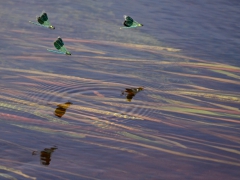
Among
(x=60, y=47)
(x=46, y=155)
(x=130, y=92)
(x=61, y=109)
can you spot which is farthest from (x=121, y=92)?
(x=46, y=155)

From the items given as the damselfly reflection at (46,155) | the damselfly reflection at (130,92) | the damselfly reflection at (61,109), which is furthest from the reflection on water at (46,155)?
the damselfly reflection at (130,92)

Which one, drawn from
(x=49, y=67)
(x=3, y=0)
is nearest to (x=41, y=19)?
(x=49, y=67)

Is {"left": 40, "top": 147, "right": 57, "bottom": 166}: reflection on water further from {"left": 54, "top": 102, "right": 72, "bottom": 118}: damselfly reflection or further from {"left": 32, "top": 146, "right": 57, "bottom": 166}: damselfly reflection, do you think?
{"left": 54, "top": 102, "right": 72, "bottom": 118}: damselfly reflection

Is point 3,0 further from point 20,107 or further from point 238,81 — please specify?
point 238,81

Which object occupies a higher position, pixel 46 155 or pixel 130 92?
pixel 130 92

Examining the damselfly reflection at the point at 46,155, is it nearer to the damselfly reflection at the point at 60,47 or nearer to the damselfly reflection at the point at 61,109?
the damselfly reflection at the point at 61,109

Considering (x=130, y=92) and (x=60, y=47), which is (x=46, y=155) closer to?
(x=130, y=92)

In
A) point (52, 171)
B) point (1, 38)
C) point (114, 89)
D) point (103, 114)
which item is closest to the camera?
point (52, 171)

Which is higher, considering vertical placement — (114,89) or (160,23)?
(160,23)

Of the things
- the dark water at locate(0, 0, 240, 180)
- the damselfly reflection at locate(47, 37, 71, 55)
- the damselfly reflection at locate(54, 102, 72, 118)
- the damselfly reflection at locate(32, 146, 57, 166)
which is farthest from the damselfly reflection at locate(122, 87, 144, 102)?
the damselfly reflection at locate(32, 146, 57, 166)
